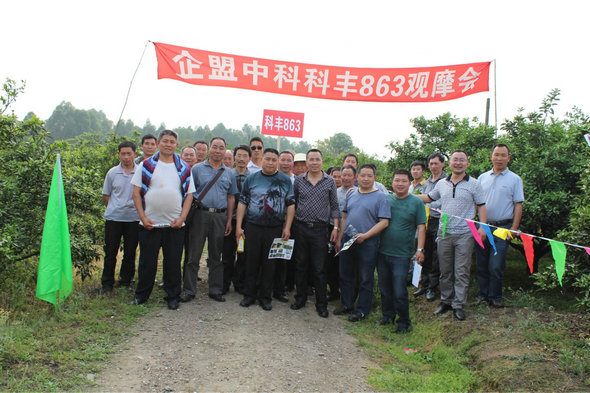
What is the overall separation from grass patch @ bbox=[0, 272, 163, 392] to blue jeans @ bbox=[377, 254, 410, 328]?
2.64 m

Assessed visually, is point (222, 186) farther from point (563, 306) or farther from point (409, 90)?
point (409, 90)

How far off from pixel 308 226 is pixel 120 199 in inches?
90.4

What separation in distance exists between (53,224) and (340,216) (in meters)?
3.05

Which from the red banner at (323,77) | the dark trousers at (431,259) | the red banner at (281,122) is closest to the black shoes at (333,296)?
the dark trousers at (431,259)

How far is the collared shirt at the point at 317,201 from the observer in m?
4.65

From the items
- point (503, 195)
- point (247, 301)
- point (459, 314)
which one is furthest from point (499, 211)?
point (247, 301)

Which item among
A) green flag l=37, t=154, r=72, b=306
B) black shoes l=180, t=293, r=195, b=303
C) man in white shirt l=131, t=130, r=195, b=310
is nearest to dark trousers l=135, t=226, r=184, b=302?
man in white shirt l=131, t=130, r=195, b=310

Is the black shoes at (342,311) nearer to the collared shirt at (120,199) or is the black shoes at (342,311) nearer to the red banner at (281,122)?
the collared shirt at (120,199)

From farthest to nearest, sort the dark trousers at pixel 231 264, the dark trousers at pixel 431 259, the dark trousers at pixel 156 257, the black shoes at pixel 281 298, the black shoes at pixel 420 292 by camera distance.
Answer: the black shoes at pixel 420 292, the dark trousers at pixel 431 259, the dark trousers at pixel 231 264, the black shoes at pixel 281 298, the dark trousers at pixel 156 257

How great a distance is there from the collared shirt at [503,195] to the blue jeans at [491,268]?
0.18 meters

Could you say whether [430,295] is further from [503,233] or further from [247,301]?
[247,301]

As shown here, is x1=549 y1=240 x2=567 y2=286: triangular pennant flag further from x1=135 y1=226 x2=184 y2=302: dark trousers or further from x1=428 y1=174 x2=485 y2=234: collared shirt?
x1=135 y1=226 x2=184 y2=302: dark trousers

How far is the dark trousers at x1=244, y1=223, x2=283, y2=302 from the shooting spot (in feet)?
15.3

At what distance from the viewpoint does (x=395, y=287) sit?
172 inches
